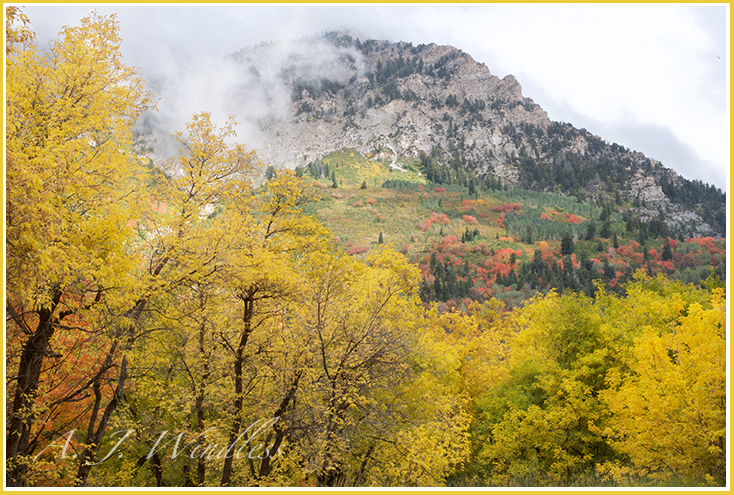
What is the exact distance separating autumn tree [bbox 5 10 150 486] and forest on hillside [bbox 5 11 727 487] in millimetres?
46

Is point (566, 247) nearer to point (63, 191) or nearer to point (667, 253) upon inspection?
point (667, 253)

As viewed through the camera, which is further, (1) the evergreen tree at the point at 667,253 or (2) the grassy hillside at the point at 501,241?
(1) the evergreen tree at the point at 667,253

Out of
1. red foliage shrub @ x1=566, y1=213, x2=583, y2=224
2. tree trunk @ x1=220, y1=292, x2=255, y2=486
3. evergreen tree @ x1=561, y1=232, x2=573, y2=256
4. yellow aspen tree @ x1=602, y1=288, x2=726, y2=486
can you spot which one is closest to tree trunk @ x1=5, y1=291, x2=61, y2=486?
tree trunk @ x1=220, y1=292, x2=255, y2=486

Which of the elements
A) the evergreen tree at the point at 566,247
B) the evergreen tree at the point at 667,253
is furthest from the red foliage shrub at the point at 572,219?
the evergreen tree at the point at 667,253

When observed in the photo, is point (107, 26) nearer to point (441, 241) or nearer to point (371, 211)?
point (441, 241)

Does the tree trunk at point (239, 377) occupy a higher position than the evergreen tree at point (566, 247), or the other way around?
the evergreen tree at point (566, 247)

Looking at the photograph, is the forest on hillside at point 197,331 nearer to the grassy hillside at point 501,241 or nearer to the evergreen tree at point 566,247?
the grassy hillside at point 501,241

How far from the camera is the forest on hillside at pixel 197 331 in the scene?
7.61 metres

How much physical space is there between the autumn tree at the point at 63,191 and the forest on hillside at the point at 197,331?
1.8 inches

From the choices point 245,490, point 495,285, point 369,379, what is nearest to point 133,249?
point 245,490

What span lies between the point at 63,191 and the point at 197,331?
5.97 meters

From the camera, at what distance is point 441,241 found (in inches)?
4980

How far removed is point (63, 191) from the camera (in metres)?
7.23

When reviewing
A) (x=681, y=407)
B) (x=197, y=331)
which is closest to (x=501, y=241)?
(x=681, y=407)
